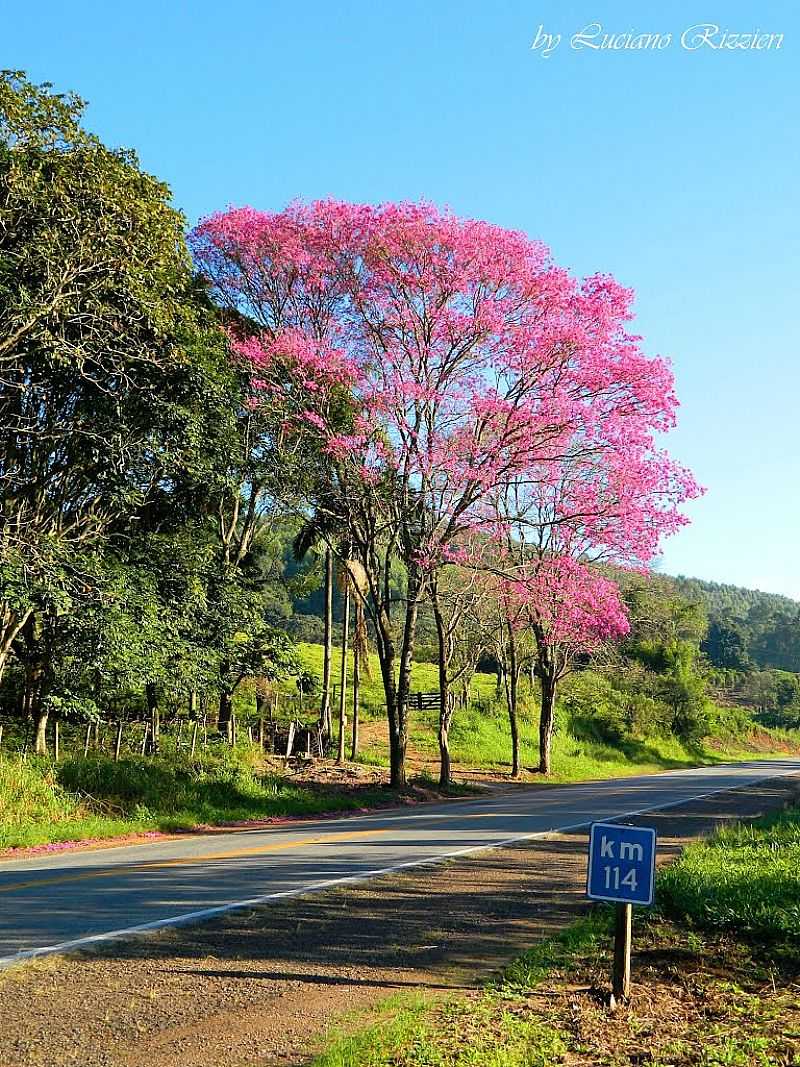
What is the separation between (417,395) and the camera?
76.6 ft

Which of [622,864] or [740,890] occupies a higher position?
[622,864]

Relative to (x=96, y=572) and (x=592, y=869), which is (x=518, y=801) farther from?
(x=592, y=869)

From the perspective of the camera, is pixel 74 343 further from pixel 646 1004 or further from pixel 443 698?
pixel 646 1004

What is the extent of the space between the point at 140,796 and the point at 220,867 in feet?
25.1

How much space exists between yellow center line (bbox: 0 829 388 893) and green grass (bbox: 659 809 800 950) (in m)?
5.70

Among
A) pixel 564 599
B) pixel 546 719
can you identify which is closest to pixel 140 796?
pixel 564 599

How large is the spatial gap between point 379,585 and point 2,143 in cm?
1480

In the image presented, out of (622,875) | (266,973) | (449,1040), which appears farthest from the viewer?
(266,973)

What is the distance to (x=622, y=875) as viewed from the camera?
611 centimetres

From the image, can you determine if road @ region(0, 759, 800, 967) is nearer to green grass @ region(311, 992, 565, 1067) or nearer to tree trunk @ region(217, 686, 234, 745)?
green grass @ region(311, 992, 565, 1067)

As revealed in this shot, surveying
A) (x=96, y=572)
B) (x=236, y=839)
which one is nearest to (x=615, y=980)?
(x=236, y=839)

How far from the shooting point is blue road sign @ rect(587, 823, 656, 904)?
6.03 metres

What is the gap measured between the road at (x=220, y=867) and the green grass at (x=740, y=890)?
3.54m

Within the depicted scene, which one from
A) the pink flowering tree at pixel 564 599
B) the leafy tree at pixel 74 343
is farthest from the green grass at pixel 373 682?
the leafy tree at pixel 74 343
